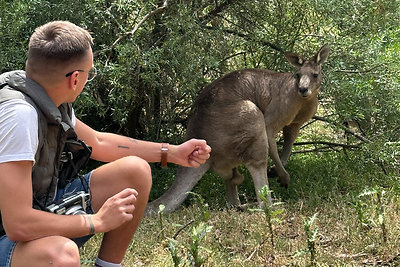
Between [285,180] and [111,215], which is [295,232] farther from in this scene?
[111,215]

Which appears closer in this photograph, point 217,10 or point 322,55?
point 322,55

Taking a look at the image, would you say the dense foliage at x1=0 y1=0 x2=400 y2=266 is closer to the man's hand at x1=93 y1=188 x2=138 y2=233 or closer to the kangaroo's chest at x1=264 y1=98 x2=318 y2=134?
the kangaroo's chest at x1=264 y1=98 x2=318 y2=134

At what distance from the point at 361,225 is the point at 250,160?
159 centimetres

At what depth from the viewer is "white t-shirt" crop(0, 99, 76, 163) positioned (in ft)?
7.82

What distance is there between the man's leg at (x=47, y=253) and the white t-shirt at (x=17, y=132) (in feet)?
1.12

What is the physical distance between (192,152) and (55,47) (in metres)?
1.08

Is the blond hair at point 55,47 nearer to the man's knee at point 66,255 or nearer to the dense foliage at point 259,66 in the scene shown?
the man's knee at point 66,255

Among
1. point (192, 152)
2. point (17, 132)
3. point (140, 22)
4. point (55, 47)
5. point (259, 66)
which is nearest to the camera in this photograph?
point (17, 132)

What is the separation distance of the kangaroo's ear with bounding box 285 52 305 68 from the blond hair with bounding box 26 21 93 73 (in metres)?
3.21

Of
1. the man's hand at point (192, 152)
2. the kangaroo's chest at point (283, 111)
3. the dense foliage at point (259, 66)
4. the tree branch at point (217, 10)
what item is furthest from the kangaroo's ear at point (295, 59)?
the man's hand at point (192, 152)

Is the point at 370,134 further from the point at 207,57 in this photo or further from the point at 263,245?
the point at 263,245

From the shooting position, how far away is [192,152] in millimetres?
3352

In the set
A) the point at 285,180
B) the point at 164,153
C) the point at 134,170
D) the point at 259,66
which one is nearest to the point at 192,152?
the point at 164,153

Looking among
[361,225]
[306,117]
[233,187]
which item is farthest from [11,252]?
[306,117]
